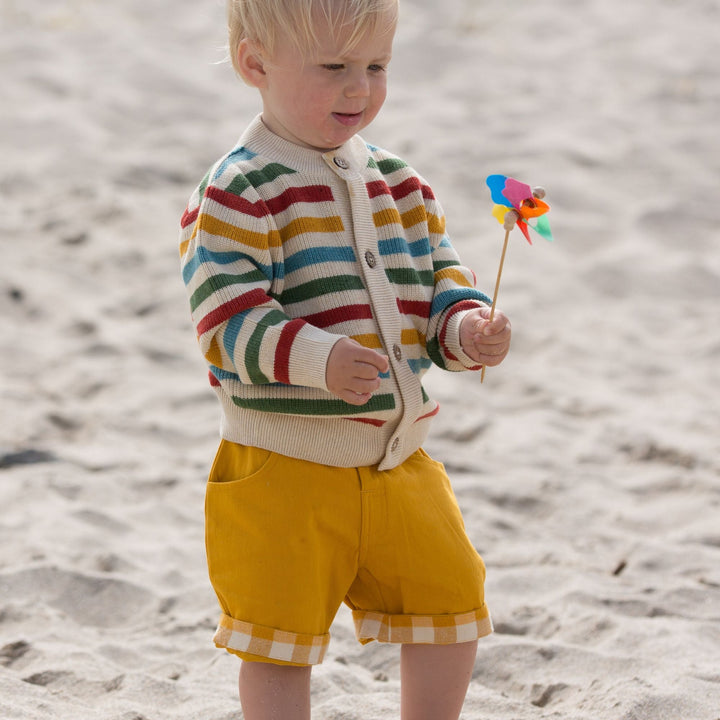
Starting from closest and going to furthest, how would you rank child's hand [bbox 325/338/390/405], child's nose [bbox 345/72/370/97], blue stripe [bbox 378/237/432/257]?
child's hand [bbox 325/338/390/405]
child's nose [bbox 345/72/370/97]
blue stripe [bbox 378/237/432/257]

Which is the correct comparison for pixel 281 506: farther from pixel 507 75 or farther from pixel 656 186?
pixel 507 75

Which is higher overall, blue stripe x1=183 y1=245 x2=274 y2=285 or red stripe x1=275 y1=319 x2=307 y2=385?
blue stripe x1=183 y1=245 x2=274 y2=285

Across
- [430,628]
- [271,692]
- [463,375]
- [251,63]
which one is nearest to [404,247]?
[251,63]

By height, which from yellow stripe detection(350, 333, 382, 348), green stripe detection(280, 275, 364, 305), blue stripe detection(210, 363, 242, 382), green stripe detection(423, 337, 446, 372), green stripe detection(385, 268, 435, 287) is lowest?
blue stripe detection(210, 363, 242, 382)

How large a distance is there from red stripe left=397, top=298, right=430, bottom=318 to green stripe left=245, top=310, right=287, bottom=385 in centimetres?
24

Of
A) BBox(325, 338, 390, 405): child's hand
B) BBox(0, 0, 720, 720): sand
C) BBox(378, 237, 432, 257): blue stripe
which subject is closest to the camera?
BBox(325, 338, 390, 405): child's hand

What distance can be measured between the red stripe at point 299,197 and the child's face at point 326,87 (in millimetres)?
80

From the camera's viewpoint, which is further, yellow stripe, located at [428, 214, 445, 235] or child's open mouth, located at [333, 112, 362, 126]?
yellow stripe, located at [428, 214, 445, 235]

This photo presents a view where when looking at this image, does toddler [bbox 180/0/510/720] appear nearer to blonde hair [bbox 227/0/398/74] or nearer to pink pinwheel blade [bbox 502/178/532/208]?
blonde hair [bbox 227/0/398/74]

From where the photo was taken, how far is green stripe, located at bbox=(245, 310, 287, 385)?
5.46ft

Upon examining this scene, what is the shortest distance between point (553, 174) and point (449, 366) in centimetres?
376

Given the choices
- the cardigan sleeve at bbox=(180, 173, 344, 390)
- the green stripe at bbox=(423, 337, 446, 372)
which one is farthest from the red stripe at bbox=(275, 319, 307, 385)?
the green stripe at bbox=(423, 337, 446, 372)

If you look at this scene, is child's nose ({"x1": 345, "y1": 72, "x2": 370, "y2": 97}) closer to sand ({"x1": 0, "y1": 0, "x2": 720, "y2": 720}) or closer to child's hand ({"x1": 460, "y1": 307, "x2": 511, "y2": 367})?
child's hand ({"x1": 460, "y1": 307, "x2": 511, "y2": 367})

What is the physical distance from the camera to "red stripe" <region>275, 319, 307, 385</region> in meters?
1.65
